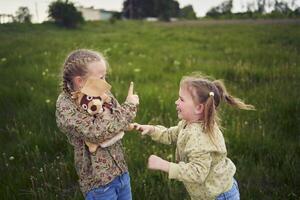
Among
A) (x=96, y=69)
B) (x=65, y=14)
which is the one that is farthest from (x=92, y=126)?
(x=65, y=14)

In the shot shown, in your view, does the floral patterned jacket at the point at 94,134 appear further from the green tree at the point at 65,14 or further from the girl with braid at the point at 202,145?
the green tree at the point at 65,14

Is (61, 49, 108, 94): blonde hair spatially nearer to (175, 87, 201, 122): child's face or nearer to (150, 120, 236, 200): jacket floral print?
(175, 87, 201, 122): child's face

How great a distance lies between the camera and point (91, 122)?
8.69 feet

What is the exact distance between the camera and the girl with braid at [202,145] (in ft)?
8.71

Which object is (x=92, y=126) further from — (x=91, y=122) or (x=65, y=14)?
(x=65, y=14)

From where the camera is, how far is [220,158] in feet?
9.21

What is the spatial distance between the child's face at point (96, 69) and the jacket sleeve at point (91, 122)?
22cm

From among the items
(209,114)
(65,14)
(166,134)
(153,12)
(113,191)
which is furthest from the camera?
(153,12)

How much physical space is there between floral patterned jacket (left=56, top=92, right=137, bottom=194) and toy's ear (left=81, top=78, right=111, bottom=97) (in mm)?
139

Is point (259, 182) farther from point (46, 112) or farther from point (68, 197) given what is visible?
point (46, 112)

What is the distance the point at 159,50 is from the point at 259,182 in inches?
336

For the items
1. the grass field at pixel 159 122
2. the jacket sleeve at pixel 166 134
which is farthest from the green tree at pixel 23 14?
the jacket sleeve at pixel 166 134

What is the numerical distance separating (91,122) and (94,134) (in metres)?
0.08

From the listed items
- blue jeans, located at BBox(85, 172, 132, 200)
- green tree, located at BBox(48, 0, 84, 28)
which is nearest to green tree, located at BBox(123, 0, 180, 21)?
green tree, located at BBox(48, 0, 84, 28)
